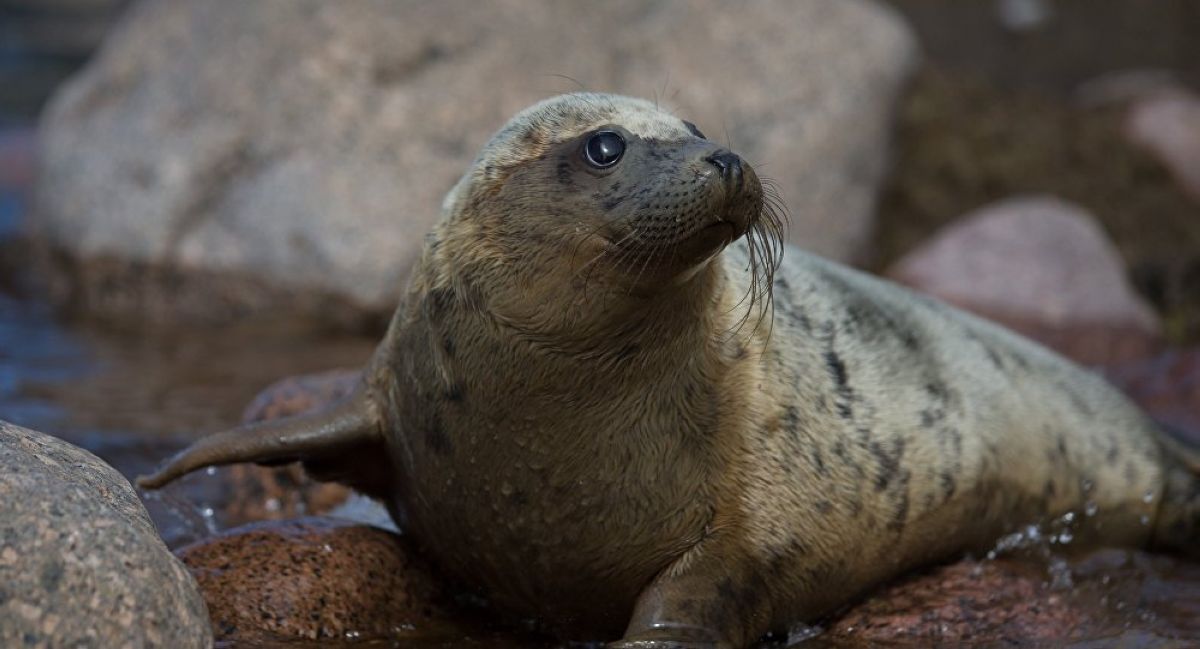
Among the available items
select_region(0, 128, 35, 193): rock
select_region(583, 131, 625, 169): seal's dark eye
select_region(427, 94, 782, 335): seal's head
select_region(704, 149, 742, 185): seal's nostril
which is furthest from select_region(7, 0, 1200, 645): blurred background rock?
select_region(704, 149, 742, 185): seal's nostril

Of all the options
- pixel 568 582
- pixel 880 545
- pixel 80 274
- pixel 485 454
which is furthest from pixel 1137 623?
pixel 80 274

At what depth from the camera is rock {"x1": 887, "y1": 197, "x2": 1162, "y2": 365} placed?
10.0m

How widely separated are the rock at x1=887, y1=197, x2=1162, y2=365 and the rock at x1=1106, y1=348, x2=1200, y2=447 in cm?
72

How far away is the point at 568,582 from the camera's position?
4805mm

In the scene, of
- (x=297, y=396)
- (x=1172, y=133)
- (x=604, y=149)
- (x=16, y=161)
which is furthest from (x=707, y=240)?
(x=16, y=161)

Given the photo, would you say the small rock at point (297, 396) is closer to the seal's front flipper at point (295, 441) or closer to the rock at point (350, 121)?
the seal's front flipper at point (295, 441)

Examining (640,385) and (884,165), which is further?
(884,165)

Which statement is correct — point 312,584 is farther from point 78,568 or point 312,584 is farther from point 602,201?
point 602,201

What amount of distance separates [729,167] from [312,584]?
1.89 metres

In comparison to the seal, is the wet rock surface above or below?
below

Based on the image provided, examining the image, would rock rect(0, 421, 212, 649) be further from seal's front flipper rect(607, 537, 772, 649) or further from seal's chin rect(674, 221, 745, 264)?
seal's chin rect(674, 221, 745, 264)

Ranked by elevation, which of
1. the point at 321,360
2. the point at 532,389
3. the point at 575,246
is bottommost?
the point at 321,360

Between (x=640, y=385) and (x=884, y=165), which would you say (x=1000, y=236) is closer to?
(x=884, y=165)

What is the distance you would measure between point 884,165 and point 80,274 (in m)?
5.41
